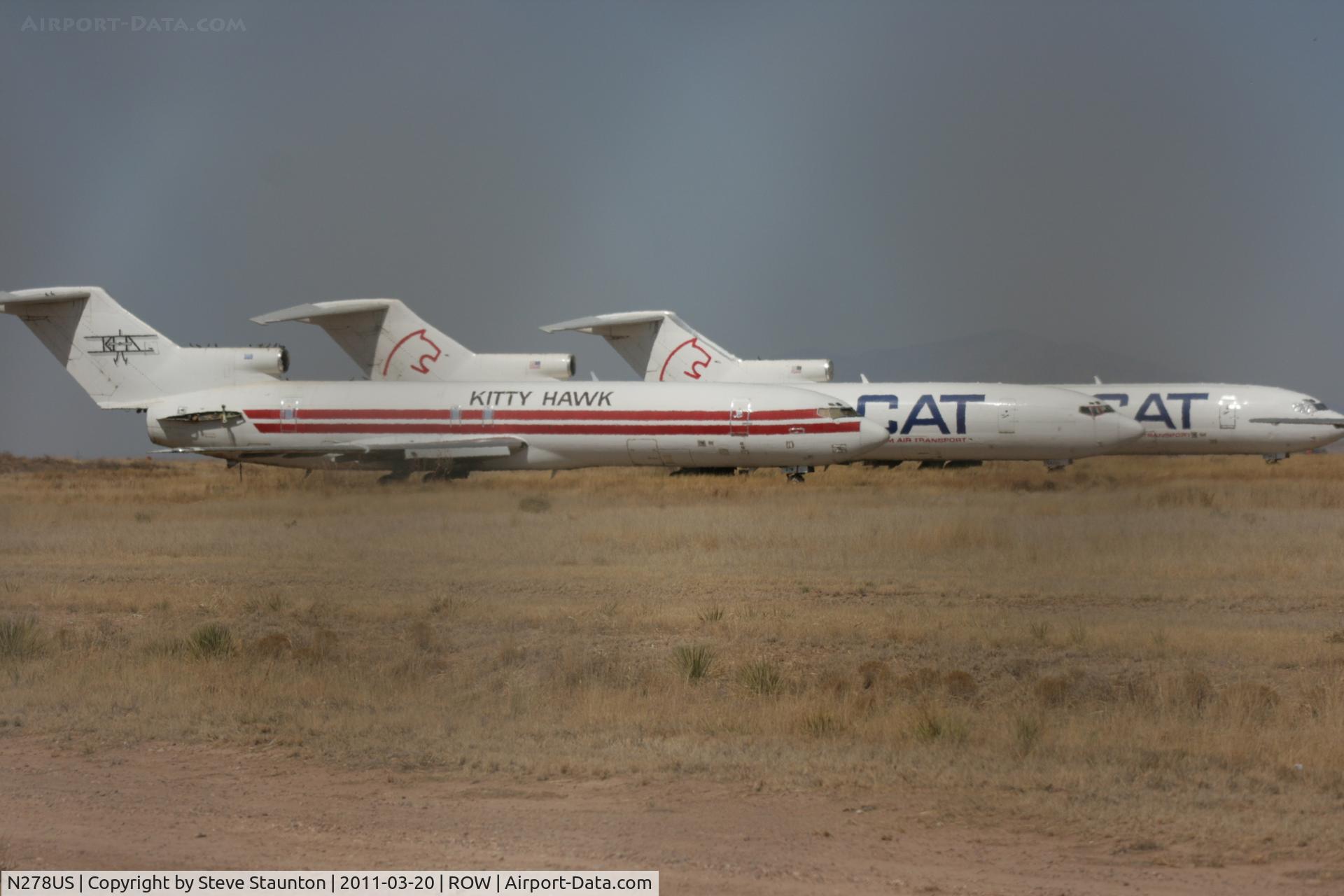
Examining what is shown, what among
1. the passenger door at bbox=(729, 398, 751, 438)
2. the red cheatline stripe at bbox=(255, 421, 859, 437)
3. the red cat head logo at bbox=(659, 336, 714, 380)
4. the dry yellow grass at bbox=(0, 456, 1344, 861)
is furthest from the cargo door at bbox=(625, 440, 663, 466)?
the red cat head logo at bbox=(659, 336, 714, 380)

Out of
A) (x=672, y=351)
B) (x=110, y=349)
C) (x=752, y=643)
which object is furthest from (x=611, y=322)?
(x=752, y=643)

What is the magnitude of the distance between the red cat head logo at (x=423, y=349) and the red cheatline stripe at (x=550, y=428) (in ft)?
19.3

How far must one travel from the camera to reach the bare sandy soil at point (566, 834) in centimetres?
815

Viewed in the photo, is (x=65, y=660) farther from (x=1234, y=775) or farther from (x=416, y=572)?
(x=1234, y=775)

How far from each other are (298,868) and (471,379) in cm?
3483

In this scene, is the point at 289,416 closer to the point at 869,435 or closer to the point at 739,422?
the point at 739,422

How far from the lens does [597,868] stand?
8281mm

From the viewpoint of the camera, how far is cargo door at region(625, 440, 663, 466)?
3753cm

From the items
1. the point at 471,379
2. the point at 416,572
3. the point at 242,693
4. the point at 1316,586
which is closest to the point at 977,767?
the point at 242,693

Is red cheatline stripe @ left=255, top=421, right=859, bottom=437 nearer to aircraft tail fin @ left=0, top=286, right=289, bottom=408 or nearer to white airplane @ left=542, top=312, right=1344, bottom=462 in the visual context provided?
aircraft tail fin @ left=0, top=286, right=289, bottom=408

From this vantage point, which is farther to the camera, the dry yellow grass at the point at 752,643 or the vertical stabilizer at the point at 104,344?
the vertical stabilizer at the point at 104,344

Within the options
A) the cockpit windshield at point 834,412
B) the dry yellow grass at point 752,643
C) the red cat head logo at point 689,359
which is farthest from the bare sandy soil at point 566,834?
the red cat head logo at point 689,359

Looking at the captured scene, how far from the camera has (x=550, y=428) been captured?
37812 mm

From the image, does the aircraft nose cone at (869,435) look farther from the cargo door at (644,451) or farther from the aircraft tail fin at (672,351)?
the aircraft tail fin at (672,351)
